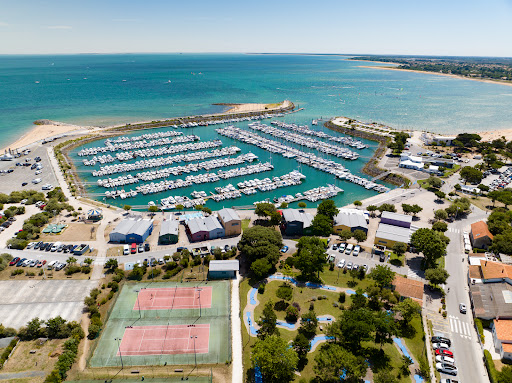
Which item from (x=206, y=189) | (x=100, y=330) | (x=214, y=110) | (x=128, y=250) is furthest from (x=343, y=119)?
(x=100, y=330)

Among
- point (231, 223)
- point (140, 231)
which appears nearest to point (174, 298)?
point (140, 231)

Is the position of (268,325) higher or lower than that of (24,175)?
higher

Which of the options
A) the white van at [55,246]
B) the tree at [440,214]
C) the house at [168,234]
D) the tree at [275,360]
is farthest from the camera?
the tree at [440,214]

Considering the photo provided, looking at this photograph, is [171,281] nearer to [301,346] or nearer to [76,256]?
[76,256]

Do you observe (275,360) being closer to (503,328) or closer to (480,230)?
(503,328)

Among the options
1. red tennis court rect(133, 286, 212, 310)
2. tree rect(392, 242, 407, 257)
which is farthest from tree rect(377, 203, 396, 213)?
red tennis court rect(133, 286, 212, 310)

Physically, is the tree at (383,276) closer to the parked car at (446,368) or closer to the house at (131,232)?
the parked car at (446,368)

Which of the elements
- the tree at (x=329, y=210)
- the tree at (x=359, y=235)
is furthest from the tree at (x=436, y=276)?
the tree at (x=329, y=210)
